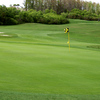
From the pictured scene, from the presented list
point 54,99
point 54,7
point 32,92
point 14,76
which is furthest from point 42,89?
point 54,7

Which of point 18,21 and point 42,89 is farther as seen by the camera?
point 18,21

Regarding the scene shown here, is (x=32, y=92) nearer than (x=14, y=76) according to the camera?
Yes

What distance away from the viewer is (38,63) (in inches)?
257

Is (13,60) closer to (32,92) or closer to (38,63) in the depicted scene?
(38,63)

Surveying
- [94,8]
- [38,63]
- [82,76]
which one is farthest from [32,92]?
[94,8]

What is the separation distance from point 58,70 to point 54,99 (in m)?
1.91

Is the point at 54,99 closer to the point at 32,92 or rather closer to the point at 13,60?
the point at 32,92

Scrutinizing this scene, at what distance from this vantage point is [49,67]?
6.04 meters

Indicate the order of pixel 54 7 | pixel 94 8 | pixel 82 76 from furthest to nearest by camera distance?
1. pixel 94 8
2. pixel 54 7
3. pixel 82 76

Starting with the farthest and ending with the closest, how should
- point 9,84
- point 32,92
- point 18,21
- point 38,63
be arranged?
point 18,21 < point 38,63 < point 9,84 < point 32,92

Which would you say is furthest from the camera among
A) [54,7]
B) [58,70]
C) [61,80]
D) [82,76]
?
[54,7]

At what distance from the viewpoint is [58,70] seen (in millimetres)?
5746

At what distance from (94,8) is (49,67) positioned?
403 ft

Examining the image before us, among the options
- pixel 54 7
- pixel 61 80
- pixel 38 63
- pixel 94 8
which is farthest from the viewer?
pixel 94 8
